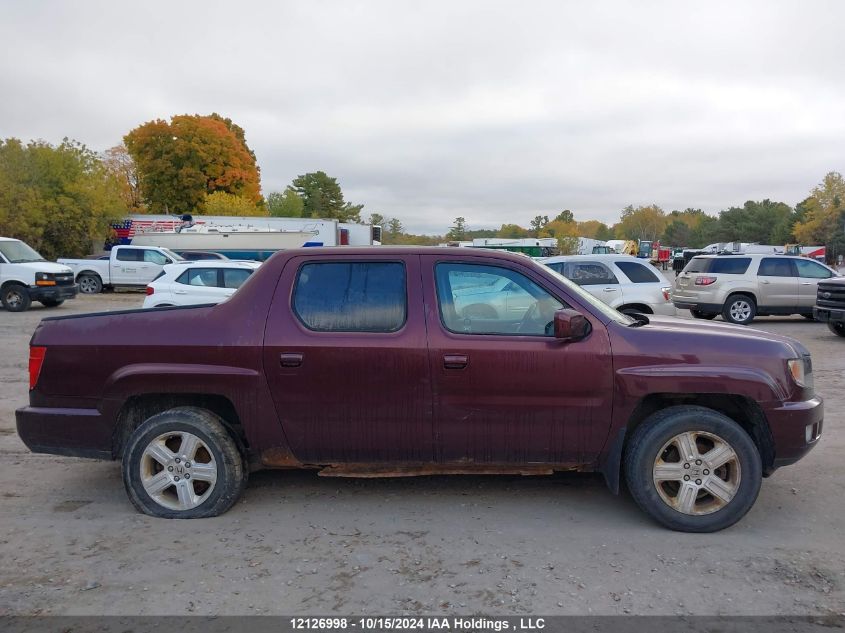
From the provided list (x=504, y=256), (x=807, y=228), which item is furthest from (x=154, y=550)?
(x=807, y=228)

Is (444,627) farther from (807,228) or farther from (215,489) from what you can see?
(807,228)

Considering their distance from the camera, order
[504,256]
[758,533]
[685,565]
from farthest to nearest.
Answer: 1. [504,256]
2. [758,533]
3. [685,565]

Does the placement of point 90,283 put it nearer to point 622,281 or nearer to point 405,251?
point 622,281

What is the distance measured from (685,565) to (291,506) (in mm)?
2509

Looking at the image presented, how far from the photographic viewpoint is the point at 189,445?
4289 millimetres

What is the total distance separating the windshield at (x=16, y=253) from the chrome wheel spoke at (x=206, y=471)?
54.4ft

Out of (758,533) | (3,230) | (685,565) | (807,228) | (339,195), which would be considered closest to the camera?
(685,565)

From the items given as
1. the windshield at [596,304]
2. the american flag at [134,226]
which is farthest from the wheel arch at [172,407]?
the american flag at [134,226]

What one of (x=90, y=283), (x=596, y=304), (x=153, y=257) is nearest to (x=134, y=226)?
(x=90, y=283)

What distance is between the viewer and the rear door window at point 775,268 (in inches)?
A: 631

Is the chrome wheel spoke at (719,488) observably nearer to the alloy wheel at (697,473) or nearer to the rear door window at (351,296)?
the alloy wheel at (697,473)

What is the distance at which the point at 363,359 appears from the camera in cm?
414

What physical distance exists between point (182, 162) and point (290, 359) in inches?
2113

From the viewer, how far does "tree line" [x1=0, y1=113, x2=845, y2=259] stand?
32938mm
